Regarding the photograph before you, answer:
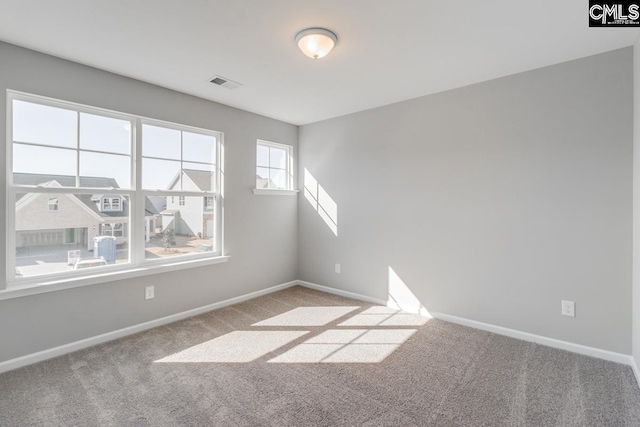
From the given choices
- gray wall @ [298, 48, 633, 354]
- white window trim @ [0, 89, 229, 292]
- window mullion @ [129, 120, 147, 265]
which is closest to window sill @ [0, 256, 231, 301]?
white window trim @ [0, 89, 229, 292]

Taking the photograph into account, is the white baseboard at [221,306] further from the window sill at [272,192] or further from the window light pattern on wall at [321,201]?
the window sill at [272,192]

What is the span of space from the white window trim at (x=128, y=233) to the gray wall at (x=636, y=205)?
3831 mm

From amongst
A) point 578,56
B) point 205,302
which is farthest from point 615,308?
point 205,302

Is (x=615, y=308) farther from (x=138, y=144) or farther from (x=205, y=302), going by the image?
(x=138, y=144)

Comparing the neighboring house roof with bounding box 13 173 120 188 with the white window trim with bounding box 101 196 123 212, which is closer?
the neighboring house roof with bounding box 13 173 120 188

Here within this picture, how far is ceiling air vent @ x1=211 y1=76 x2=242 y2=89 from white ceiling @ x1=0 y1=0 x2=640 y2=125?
0.08 metres

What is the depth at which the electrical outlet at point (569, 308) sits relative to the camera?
266 cm

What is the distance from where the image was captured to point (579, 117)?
8.54 feet

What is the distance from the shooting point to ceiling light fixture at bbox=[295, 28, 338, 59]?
2188 millimetres

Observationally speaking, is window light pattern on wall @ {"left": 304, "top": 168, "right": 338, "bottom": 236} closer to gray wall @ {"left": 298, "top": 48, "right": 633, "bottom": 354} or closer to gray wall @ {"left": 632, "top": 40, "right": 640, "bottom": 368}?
gray wall @ {"left": 298, "top": 48, "right": 633, "bottom": 354}

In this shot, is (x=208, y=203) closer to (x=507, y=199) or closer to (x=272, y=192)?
(x=272, y=192)

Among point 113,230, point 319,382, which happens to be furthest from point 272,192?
point 319,382

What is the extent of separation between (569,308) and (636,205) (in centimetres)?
98

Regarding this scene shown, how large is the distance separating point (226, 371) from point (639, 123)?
3.57m
